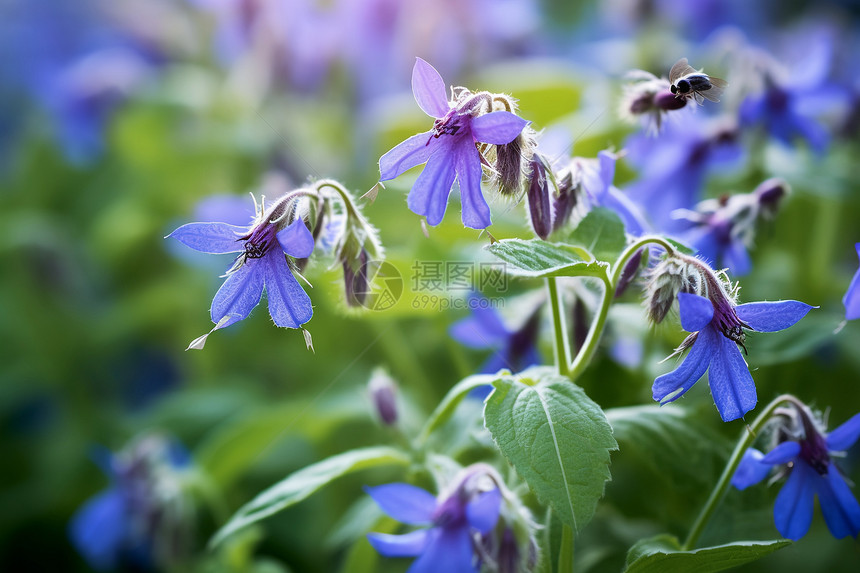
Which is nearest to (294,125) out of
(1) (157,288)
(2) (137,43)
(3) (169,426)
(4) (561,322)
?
(1) (157,288)

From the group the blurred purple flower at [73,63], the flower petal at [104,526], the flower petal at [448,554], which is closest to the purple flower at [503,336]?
the flower petal at [448,554]

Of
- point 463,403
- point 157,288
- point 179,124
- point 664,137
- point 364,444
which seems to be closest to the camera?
point 463,403

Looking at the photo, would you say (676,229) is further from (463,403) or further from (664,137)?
(463,403)

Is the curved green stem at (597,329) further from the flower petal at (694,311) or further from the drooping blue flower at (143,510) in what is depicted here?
the drooping blue flower at (143,510)

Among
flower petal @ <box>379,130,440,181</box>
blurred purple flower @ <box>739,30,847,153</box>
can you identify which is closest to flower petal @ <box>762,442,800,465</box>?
flower petal @ <box>379,130,440,181</box>

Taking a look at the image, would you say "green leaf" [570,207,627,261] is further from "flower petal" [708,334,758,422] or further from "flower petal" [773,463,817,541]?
"flower petal" [773,463,817,541]

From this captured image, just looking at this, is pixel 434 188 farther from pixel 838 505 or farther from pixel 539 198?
pixel 838 505
